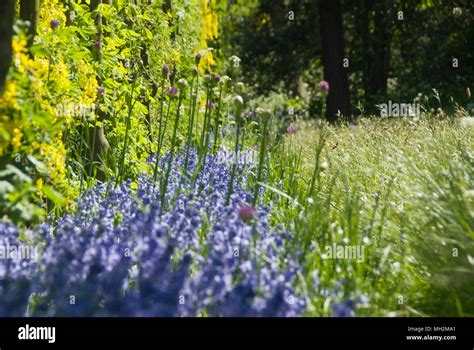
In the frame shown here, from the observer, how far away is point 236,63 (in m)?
5.82

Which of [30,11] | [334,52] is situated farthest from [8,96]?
[334,52]

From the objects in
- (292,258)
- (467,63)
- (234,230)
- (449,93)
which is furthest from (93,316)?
(467,63)

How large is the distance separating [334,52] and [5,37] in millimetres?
13374

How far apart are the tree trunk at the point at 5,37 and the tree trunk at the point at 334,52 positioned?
13.1m

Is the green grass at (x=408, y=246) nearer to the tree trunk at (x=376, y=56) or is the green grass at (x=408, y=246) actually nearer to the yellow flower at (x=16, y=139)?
the yellow flower at (x=16, y=139)

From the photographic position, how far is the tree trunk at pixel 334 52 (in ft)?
53.8

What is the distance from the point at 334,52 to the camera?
1648cm

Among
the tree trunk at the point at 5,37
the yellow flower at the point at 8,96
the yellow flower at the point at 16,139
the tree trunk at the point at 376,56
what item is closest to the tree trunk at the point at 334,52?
the tree trunk at the point at 376,56

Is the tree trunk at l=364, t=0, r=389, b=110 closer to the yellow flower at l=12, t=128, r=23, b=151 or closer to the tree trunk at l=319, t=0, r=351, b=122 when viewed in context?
the tree trunk at l=319, t=0, r=351, b=122

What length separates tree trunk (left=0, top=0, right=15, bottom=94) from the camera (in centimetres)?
358

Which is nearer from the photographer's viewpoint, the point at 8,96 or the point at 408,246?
the point at 8,96
